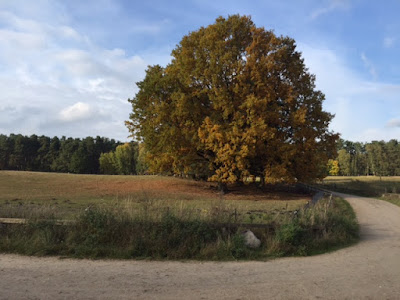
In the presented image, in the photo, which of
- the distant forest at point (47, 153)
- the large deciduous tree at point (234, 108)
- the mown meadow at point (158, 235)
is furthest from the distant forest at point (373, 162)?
the mown meadow at point (158, 235)

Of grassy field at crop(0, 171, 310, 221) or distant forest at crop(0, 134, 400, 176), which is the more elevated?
distant forest at crop(0, 134, 400, 176)

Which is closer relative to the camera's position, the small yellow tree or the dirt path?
the dirt path

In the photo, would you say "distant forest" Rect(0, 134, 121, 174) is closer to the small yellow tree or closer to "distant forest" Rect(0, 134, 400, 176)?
"distant forest" Rect(0, 134, 400, 176)

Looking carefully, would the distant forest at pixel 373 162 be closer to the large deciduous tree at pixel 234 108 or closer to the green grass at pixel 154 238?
the large deciduous tree at pixel 234 108

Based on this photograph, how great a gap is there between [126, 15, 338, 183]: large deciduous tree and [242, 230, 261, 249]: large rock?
52.2 ft

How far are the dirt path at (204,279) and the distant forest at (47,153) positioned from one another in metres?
93.0

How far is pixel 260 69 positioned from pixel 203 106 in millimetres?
5769

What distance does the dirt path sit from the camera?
541 centimetres

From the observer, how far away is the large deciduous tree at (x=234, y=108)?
84.2 ft

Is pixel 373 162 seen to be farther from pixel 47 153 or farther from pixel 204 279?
pixel 204 279

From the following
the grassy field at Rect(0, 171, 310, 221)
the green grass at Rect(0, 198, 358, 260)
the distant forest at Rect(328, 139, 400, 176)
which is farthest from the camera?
the distant forest at Rect(328, 139, 400, 176)

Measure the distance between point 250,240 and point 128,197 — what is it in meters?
6.18

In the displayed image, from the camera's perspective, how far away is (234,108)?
26.8 metres

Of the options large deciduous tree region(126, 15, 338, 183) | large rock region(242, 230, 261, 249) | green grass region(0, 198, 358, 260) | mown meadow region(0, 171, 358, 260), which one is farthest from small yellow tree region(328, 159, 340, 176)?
large rock region(242, 230, 261, 249)
